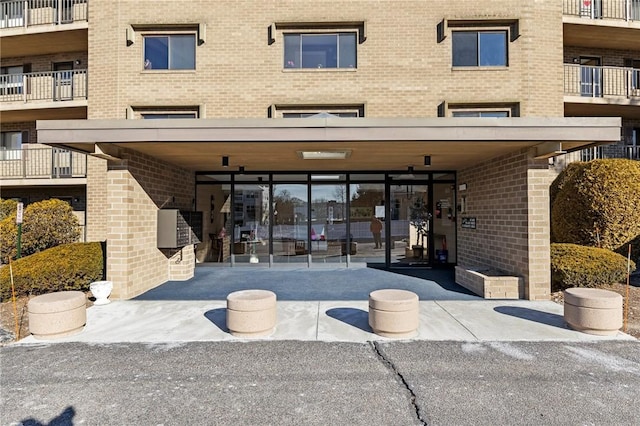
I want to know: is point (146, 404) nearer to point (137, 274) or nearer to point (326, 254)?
point (137, 274)

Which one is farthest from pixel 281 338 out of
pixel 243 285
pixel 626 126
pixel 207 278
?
pixel 626 126

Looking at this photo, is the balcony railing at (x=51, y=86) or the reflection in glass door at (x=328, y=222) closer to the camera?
the reflection in glass door at (x=328, y=222)

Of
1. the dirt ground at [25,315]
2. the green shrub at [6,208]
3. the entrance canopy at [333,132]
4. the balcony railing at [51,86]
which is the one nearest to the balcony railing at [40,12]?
the balcony railing at [51,86]

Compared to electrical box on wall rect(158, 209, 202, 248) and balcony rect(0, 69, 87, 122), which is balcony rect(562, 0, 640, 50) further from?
balcony rect(0, 69, 87, 122)

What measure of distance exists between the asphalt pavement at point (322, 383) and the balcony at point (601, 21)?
13885 mm

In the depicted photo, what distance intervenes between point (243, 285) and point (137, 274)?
264 cm

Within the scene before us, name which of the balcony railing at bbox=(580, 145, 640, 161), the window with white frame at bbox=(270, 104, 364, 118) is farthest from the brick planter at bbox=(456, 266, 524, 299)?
the balcony railing at bbox=(580, 145, 640, 161)

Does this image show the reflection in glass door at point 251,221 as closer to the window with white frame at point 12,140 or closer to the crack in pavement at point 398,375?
the crack in pavement at point 398,375

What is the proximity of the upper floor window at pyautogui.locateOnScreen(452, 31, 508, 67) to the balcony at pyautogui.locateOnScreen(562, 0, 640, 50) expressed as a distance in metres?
3.76

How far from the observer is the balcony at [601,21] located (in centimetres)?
1322

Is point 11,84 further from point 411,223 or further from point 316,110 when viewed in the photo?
point 411,223

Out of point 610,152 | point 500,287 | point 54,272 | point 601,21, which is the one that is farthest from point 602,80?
point 54,272

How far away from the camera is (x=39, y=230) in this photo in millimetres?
12242

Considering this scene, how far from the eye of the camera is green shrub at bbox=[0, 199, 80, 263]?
39.7 ft
